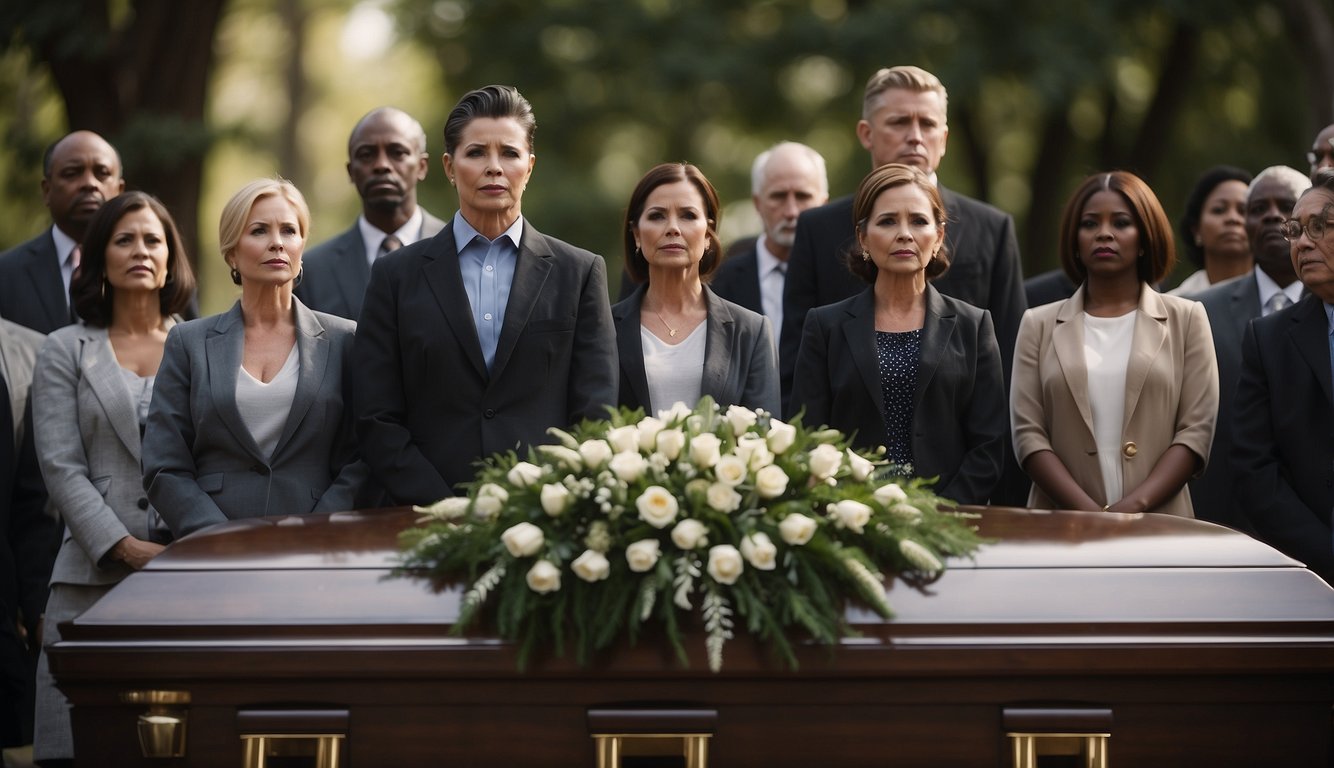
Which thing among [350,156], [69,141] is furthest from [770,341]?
[69,141]

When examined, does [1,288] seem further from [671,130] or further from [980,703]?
[671,130]

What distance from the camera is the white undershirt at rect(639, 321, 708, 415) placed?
516 cm

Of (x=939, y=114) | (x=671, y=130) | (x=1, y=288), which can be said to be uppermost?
(x=671, y=130)

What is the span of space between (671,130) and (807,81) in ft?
6.52

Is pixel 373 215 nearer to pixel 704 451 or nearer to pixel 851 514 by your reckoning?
pixel 704 451

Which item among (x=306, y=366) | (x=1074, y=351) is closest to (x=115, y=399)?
(x=306, y=366)

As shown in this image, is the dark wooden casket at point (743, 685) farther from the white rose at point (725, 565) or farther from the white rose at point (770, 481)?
the white rose at point (770, 481)

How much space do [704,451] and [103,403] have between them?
8.44ft

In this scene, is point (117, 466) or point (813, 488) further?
point (117, 466)

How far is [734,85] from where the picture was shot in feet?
46.9

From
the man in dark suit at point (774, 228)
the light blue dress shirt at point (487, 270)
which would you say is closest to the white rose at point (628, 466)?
the light blue dress shirt at point (487, 270)

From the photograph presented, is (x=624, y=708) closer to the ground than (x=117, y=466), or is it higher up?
closer to the ground

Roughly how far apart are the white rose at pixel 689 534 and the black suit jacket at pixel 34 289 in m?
3.98

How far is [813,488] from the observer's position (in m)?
3.73
